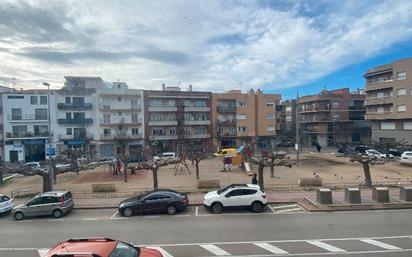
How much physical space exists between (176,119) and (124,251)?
54.4 m

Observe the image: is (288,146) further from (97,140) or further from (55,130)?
(55,130)

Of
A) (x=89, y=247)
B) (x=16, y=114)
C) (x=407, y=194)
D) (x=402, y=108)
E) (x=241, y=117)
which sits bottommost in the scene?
(x=407, y=194)

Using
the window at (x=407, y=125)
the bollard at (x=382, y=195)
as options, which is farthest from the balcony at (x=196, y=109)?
the bollard at (x=382, y=195)

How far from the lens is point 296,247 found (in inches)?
456

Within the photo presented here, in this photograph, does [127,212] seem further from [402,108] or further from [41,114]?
[402,108]

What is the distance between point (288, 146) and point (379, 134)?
66.9 ft

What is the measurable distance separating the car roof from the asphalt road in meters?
4.50

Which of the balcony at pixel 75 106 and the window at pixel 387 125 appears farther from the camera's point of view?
the window at pixel 387 125

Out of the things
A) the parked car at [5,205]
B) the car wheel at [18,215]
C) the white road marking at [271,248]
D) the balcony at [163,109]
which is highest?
the balcony at [163,109]

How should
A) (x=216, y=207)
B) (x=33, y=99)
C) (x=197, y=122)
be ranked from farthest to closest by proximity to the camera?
(x=197, y=122), (x=33, y=99), (x=216, y=207)

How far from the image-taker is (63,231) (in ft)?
48.6

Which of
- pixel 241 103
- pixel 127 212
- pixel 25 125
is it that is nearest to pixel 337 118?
pixel 241 103

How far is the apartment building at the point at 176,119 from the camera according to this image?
59.5m

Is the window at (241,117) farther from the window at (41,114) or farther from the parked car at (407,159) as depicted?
the window at (41,114)
